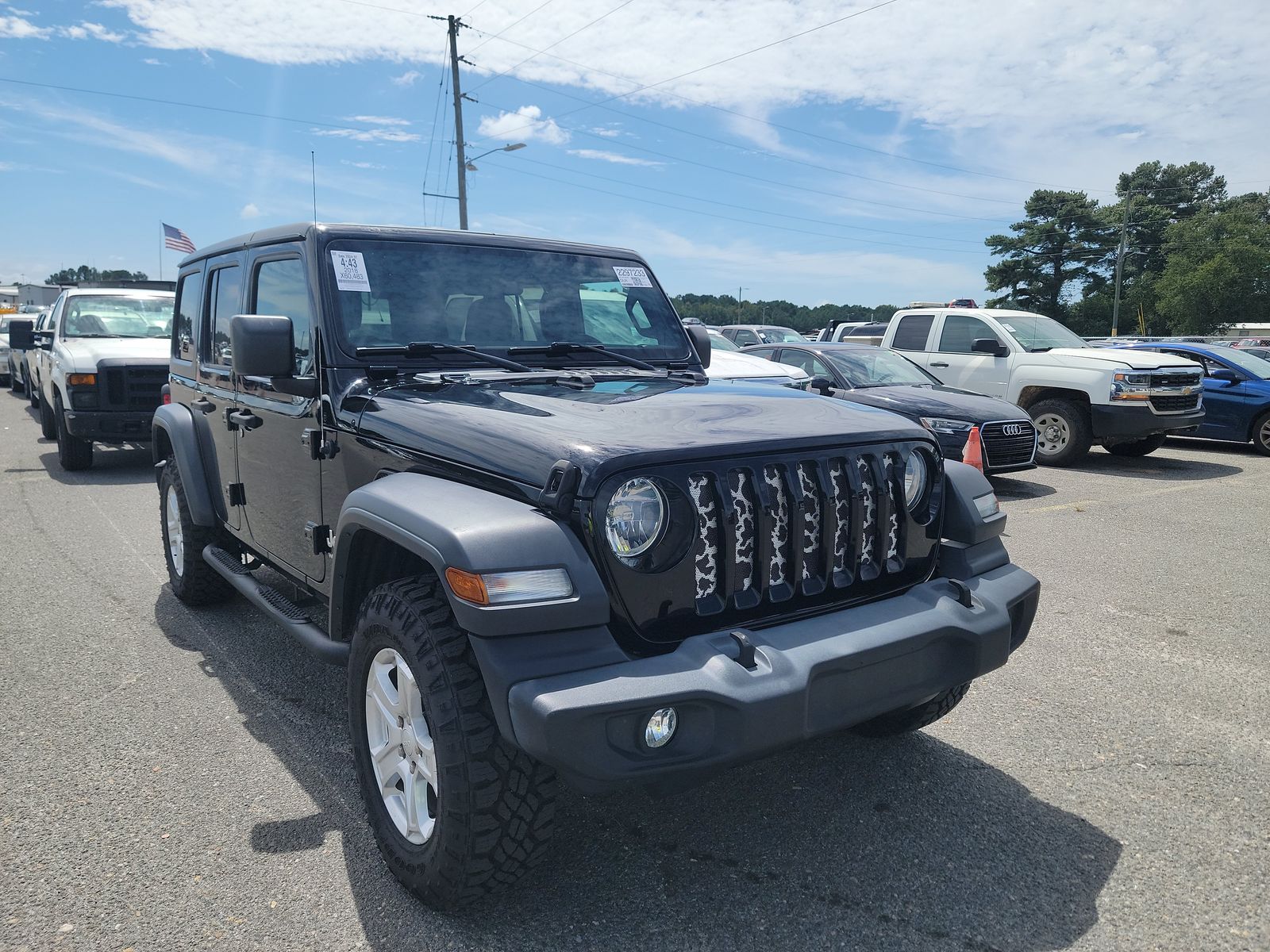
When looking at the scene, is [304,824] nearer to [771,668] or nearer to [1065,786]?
[771,668]

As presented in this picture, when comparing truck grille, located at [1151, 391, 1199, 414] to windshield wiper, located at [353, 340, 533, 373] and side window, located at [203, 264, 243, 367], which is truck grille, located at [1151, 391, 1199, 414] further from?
side window, located at [203, 264, 243, 367]

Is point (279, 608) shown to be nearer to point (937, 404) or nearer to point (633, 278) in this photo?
point (633, 278)

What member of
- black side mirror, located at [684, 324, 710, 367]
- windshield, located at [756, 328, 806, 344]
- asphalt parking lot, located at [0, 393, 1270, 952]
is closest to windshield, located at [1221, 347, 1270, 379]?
asphalt parking lot, located at [0, 393, 1270, 952]

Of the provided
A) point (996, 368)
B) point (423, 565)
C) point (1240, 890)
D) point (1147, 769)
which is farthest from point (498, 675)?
point (996, 368)

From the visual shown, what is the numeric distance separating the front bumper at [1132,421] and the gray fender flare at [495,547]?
A: 10.5 m

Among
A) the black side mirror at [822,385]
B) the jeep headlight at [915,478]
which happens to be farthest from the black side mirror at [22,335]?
the jeep headlight at [915,478]

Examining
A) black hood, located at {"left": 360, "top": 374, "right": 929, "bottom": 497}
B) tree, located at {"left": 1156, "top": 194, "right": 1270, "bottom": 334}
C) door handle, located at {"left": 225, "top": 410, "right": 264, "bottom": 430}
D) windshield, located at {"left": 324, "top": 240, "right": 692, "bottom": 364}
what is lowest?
door handle, located at {"left": 225, "top": 410, "right": 264, "bottom": 430}

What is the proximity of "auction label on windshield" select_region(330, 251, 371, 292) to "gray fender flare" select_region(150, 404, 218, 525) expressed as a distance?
1.81 metres

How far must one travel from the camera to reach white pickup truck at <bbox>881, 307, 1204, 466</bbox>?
36.1 feet

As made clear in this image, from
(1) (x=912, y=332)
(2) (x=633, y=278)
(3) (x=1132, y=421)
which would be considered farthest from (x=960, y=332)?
(2) (x=633, y=278)

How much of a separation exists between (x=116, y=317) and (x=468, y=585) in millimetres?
10946

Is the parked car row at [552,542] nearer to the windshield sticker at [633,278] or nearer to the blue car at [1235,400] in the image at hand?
the windshield sticker at [633,278]

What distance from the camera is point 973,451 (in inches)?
332

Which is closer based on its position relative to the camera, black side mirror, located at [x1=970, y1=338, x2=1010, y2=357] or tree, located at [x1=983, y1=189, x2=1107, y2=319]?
black side mirror, located at [x1=970, y1=338, x2=1010, y2=357]
